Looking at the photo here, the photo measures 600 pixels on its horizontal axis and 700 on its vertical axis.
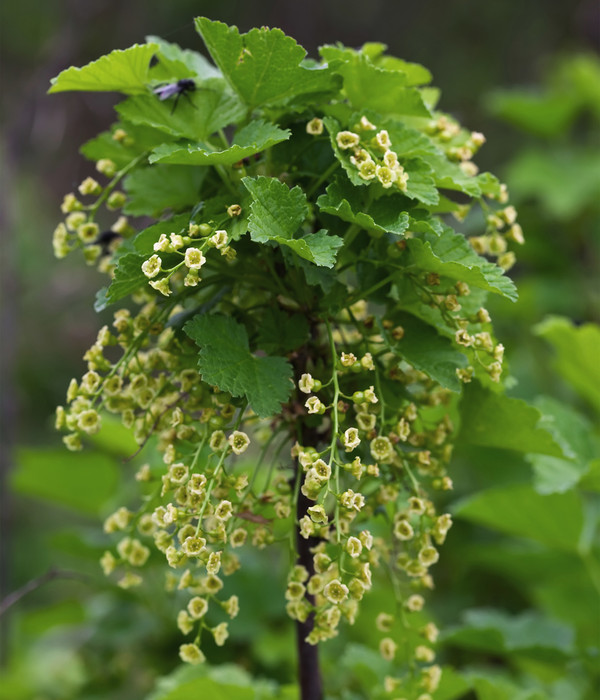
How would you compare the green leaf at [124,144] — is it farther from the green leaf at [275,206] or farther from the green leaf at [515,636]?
the green leaf at [515,636]

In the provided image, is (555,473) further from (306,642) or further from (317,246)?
(317,246)

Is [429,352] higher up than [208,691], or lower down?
higher up


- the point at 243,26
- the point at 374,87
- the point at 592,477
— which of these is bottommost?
the point at 592,477

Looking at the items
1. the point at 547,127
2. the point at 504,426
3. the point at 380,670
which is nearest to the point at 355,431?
the point at 504,426

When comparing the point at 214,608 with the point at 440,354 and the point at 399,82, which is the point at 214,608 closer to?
the point at 440,354

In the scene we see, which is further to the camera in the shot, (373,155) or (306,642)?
(306,642)

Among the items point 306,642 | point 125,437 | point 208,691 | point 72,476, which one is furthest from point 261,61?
point 72,476

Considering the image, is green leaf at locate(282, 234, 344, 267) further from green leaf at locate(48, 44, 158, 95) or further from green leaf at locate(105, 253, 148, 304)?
green leaf at locate(48, 44, 158, 95)
